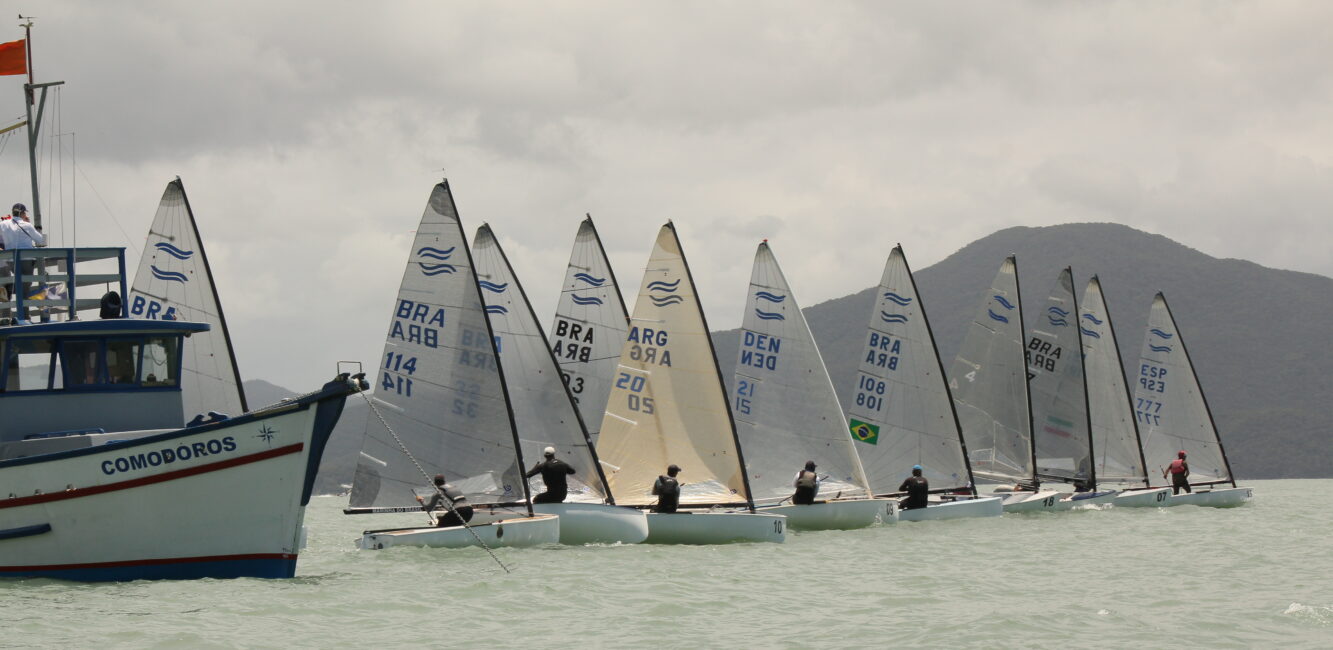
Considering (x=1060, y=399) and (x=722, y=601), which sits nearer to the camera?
(x=722, y=601)

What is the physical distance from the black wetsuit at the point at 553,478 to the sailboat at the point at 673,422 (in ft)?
13.0

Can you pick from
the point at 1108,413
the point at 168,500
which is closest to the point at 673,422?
the point at 168,500

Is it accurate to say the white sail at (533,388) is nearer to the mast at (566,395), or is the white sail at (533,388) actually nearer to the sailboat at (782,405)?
the mast at (566,395)

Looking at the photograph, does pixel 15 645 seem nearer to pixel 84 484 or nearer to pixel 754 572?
pixel 84 484

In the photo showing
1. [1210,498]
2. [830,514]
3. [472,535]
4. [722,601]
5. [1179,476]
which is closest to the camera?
[722,601]

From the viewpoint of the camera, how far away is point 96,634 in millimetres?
18734

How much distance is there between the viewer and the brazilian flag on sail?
151 feet

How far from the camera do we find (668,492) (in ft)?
110

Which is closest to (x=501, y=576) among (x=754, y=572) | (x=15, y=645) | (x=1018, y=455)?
(x=754, y=572)

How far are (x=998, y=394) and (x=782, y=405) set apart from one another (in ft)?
45.5

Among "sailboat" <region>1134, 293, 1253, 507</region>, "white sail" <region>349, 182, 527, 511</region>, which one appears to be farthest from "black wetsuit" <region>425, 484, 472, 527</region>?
"sailboat" <region>1134, 293, 1253, 507</region>

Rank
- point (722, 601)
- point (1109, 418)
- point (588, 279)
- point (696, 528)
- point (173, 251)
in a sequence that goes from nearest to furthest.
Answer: point (722, 601) → point (696, 528) → point (173, 251) → point (588, 279) → point (1109, 418)

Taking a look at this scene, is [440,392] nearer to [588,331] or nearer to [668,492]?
[668,492]

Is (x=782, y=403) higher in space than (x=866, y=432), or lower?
higher
